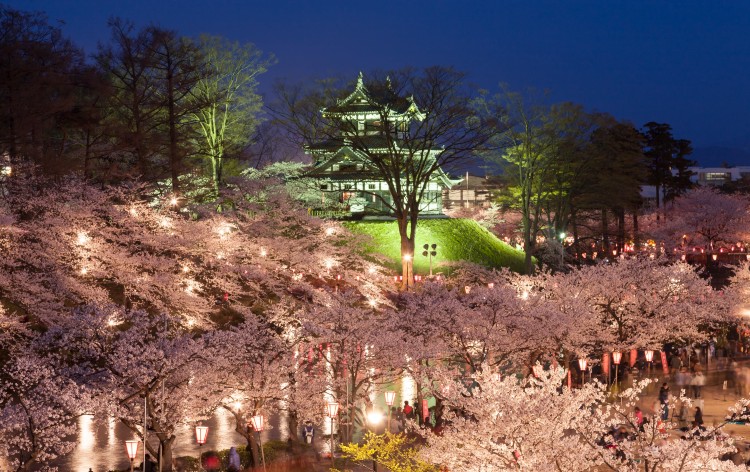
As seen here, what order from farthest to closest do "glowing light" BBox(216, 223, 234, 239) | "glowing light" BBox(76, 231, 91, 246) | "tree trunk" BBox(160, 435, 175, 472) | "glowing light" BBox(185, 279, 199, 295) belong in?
1. "glowing light" BBox(216, 223, 234, 239)
2. "glowing light" BBox(185, 279, 199, 295)
3. "glowing light" BBox(76, 231, 91, 246)
4. "tree trunk" BBox(160, 435, 175, 472)

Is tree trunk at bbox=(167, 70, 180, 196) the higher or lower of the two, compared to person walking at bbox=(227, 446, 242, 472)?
higher

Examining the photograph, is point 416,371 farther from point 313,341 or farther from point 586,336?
point 586,336

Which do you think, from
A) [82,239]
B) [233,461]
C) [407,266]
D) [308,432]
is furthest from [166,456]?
[407,266]

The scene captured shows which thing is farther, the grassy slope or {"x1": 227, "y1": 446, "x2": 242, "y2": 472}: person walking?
the grassy slope

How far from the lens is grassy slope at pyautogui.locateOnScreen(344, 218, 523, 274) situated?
52.5m

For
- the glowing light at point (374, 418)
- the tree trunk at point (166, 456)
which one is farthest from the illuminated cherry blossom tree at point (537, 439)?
the glowing light at point (374, 418)

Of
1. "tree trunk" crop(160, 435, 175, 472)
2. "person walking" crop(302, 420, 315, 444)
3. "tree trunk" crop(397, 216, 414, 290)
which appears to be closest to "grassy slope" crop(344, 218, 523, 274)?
"tree trunk" crop(397, 216, 414, 290)

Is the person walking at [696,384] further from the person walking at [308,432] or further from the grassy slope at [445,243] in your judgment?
the grassy slope at [445,243]

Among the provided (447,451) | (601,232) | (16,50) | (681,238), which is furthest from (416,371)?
(681,238)

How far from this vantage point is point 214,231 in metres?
33.4


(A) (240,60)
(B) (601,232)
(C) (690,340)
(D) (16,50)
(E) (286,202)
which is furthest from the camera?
(B) (601,232)

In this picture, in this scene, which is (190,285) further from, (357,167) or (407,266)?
(357,167)

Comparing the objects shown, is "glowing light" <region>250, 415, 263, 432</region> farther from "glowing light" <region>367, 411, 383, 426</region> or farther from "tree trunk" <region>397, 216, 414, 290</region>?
"tree trunk" <region>397, 216, 414, 290</region>

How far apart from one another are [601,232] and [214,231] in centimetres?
3957
